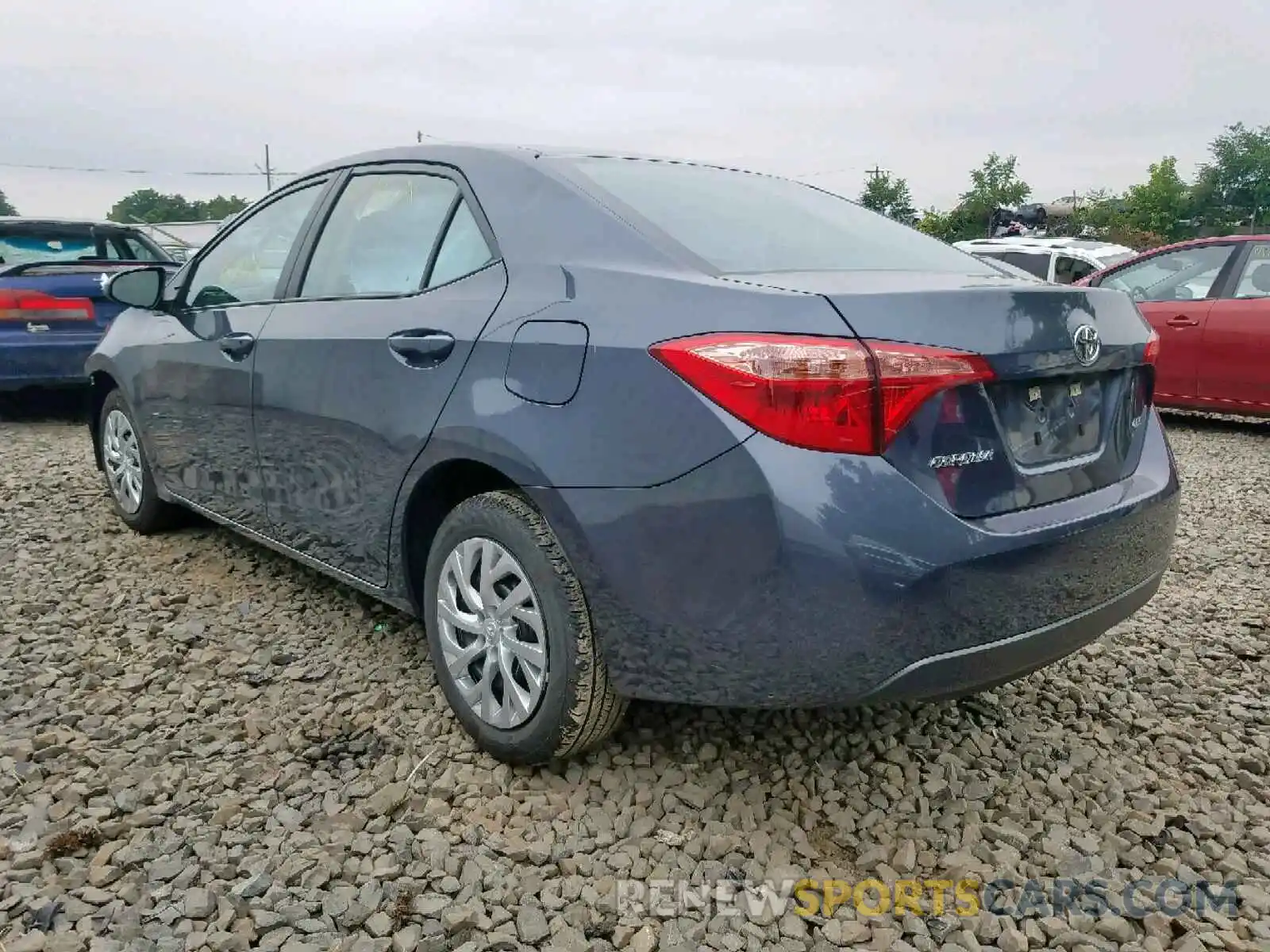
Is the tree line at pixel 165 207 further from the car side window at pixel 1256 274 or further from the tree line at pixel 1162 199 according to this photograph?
the car side window at pixel 1256 274

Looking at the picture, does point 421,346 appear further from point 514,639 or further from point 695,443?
point 695,443

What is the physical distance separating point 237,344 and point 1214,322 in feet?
21.6

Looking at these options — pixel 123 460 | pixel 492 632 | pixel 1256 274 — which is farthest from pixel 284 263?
pixel 1256 274

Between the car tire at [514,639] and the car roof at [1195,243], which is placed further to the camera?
the car roof at [1195,243]

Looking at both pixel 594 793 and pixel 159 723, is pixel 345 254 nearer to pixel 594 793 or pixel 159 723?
pixel 159 723

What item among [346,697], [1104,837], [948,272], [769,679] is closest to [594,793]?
[769,679]

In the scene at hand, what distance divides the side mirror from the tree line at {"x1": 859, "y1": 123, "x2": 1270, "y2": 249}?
52766mm

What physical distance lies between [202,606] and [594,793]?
6.14ft

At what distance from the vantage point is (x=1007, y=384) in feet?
6.42

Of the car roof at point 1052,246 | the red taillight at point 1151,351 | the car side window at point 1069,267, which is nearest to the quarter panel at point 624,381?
the red taillight at point 1151,351

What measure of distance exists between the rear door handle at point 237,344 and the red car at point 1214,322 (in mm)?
5760

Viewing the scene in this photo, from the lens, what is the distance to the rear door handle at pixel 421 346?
7.87ft

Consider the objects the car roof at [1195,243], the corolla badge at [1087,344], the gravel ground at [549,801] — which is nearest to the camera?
the gravel ground at [549,801]

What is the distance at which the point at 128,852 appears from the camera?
6.90 ft
